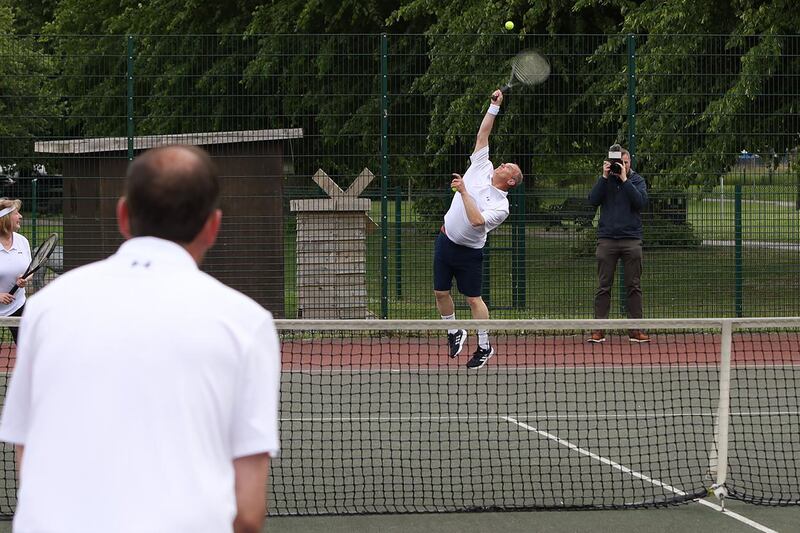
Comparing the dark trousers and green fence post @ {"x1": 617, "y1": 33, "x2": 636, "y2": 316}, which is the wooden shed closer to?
the dark trousers

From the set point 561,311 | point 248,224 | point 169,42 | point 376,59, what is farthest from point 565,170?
point 169,42

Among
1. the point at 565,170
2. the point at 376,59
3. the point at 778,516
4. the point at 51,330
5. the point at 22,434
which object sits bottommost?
the point at 778,516

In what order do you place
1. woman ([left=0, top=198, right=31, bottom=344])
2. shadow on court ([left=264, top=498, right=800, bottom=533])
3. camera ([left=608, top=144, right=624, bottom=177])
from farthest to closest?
camera ([left=608, top=144, right=624, bottom=177]), woman ([left=0, top=198, right=31, bottom=344]), shadow on court ([left=264, top=498, right=800, bottom=533])

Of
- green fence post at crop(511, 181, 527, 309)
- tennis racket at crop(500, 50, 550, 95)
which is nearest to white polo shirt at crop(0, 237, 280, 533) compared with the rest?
tennis racket at crop(500, 50, 550, 95)

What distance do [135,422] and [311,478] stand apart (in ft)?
16.0

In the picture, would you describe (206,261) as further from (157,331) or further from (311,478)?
(157,331)

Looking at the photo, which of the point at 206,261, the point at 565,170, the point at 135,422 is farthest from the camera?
the point at 565,170

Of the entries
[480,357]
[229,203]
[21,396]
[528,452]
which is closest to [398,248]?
[229,203]

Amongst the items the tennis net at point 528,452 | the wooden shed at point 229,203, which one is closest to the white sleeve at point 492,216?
the tennis net at point 528,452

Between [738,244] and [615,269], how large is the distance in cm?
179

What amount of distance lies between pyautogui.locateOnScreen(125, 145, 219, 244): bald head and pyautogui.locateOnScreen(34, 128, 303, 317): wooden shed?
435 inches

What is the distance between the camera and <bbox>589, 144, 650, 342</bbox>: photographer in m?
12.3

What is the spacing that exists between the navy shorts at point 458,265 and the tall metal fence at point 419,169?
8.74 feet

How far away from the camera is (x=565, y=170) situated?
47.2 ft
